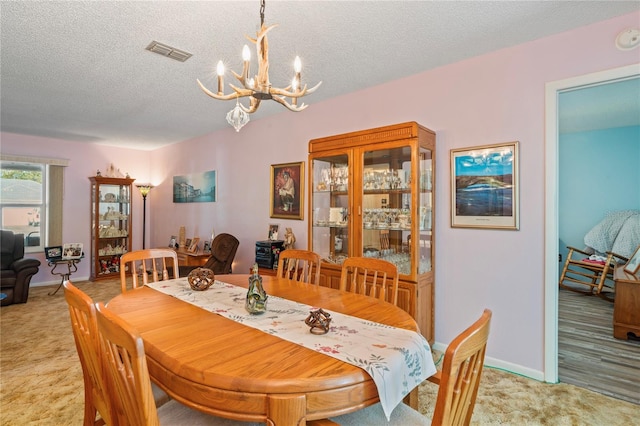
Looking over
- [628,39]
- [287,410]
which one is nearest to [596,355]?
[628,39]

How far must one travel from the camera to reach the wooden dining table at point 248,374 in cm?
98

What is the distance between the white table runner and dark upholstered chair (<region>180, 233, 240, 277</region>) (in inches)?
102

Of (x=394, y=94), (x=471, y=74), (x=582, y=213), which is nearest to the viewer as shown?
(x=471, y=74)

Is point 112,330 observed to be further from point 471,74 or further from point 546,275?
point 471,74

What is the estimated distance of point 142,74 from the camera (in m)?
3.06

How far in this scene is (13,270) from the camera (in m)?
4.37

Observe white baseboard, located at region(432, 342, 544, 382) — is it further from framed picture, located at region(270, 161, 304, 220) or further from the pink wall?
framed picture, located at region(270, 161, 304, 220)

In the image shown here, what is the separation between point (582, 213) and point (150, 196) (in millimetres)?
7925

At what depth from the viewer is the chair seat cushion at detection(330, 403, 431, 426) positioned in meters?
1.24

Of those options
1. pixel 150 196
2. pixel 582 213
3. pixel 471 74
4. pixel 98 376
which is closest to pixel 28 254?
pixel 150 196

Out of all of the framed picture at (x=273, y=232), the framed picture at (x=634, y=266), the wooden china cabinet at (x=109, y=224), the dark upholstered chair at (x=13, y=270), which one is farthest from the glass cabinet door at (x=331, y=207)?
the wooden china cabinet at (x=109, y=224)

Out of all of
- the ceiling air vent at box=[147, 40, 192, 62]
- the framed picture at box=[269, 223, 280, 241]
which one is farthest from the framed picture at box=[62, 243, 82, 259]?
the ceiling air vent at box=[147, 40, 192, 62]

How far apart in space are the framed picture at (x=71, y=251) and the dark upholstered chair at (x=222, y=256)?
224 cm

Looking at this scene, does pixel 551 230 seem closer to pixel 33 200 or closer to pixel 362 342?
pixel 362 342
